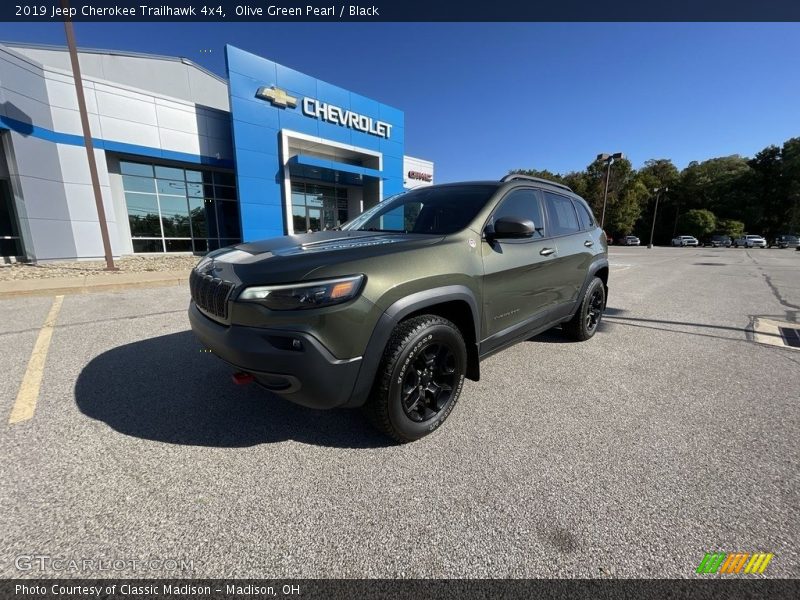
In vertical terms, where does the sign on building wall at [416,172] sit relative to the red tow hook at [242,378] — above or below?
above

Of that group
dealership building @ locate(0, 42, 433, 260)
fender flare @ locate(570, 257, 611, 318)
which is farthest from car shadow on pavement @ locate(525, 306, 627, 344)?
dealership building @ locate(0, 42, 433, 260)

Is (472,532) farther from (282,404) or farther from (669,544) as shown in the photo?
(282,404)

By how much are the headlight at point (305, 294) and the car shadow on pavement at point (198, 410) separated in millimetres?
1021

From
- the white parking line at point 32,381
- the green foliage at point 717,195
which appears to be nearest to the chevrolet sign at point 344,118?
the white parking line at point 32,381

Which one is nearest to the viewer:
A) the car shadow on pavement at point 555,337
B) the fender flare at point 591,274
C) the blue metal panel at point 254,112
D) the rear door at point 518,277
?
the rear door at point 518,277

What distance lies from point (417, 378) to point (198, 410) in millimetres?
1697

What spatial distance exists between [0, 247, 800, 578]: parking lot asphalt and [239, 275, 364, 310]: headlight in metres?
1.00

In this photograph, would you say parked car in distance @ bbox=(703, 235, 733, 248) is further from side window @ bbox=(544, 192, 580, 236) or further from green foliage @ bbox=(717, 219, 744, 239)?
side window @ bbox=(544, 192, 580, 236)

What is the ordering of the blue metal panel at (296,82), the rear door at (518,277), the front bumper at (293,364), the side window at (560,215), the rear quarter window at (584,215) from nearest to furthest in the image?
the front bumper at (293,364) → the rear door at (518,277) → the side window at (560,215) → the rear quarter window at (584,215) → the blue metal panel at (296,82)

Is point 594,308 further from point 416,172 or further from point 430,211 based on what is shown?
point 416,172

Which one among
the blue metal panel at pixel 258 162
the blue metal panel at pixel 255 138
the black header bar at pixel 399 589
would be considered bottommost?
the black header bar at pixel 399 589

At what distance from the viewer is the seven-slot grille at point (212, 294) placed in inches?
79.6

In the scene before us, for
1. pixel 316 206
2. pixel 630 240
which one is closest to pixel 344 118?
pixel 316 206

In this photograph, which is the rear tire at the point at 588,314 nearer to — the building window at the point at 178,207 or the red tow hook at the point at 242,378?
the red tow hook at the point at 242,378
